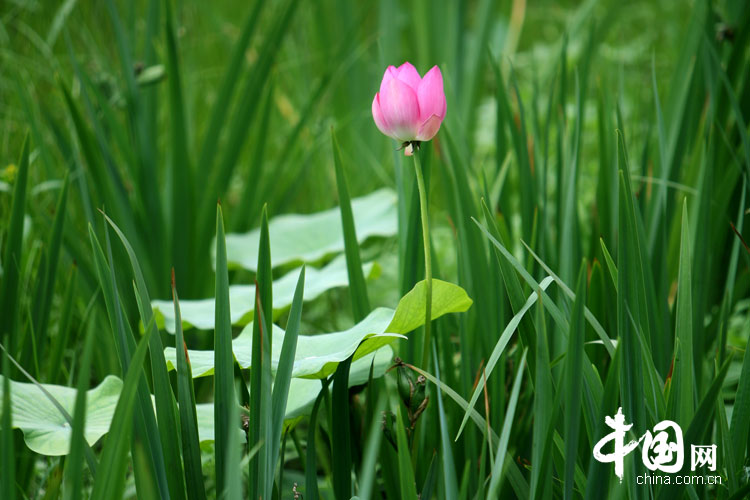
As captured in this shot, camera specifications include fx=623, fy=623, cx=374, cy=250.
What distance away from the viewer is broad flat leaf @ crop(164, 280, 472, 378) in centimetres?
57

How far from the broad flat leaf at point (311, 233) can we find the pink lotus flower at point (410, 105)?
1.85 feet

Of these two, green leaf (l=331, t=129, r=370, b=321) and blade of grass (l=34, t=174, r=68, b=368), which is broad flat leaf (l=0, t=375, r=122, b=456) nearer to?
blade of grass (l=34, t=174, r=68, b=368)

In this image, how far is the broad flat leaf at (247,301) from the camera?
805 millimetres

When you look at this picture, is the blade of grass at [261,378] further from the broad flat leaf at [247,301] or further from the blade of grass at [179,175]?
the blade of grass at [179,175]

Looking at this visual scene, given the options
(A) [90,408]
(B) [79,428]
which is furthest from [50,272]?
(B) [79,428]

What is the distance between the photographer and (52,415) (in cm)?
64

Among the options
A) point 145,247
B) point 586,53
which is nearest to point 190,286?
point 145,247

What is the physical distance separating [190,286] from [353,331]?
0.63 metres

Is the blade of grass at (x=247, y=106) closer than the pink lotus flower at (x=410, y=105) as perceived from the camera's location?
No

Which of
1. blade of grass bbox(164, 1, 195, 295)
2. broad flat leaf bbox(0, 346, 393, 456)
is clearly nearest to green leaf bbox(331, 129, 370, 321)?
broad flat leaf bbox(0, 346, 393, 456)

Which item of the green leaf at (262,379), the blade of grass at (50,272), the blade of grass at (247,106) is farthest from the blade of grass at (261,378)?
the blade of grass at (247,106)

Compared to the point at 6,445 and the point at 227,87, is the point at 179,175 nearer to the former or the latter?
the point at 227,87

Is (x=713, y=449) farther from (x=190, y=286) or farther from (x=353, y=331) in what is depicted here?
(x=190, y=286)

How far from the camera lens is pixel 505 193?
0.94 m
